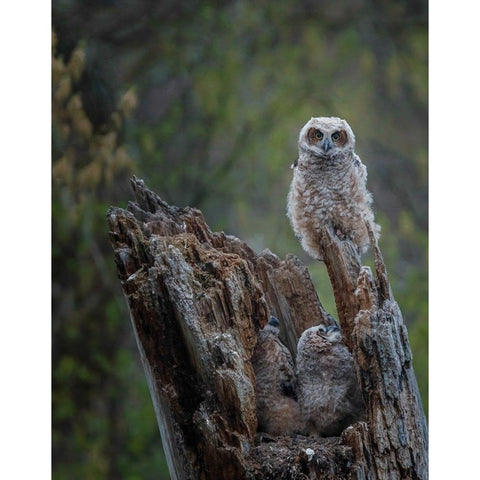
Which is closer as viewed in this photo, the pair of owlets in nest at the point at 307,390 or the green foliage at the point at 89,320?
the pair of owlets in nest at the point at 307,390

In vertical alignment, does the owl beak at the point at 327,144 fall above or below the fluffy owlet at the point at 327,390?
above

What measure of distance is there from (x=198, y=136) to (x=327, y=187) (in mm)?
515

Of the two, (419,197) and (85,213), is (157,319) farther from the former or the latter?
(419,197)

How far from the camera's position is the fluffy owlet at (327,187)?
3135 millimetres

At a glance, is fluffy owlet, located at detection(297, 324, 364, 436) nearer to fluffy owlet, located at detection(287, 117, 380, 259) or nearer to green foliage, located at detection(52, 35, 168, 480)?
fluffy owlet, located at detection(287, 117, 380, 259)

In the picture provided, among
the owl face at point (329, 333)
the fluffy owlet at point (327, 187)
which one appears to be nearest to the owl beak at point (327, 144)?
the fluffy owlet at point (327, 187)

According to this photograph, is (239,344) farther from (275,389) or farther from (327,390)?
(327,390)

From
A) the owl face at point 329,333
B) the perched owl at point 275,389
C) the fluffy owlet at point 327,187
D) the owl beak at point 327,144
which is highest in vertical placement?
the owl beak at point 327,144

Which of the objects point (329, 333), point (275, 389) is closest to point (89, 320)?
point (275, 389)

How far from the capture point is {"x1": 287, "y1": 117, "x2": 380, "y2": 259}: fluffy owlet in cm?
313

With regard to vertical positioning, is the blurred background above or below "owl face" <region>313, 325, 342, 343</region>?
above

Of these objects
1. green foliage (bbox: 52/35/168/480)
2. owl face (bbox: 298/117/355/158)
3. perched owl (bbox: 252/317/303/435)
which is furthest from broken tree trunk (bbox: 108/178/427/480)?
owl face (bbox: 298/117/355/158)

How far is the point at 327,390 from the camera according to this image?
3.01 m

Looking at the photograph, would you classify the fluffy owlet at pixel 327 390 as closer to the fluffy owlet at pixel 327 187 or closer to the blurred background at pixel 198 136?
the blurred background at pixel 198 136
